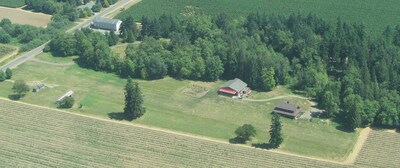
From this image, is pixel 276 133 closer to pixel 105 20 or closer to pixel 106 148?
pixel 106 148

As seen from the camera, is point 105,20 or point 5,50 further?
point 105,20

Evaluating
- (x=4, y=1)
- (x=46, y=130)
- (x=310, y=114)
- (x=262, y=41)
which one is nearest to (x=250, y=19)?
(x=262, y=41)

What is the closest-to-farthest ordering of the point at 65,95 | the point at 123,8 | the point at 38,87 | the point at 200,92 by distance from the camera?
the point at 65,95
the point at 200,92
the point at 38,87
the point at 123,8

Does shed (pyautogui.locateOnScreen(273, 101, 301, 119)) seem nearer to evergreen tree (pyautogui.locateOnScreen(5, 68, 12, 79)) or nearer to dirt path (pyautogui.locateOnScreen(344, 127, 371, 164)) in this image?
dirt path (pyautogui.locateOnScreen(344, 127, 371, 164))

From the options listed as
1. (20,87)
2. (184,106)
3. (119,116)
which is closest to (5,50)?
(20,87)

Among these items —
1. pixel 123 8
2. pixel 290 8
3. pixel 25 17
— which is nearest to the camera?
pixel 25 17

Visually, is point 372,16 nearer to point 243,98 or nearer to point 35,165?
point 243,98
